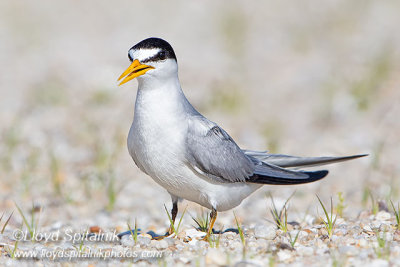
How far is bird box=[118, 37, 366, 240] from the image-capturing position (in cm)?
412

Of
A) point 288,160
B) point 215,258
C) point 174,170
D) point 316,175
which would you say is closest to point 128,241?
point 174,170

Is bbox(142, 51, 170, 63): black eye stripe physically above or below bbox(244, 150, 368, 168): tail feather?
above

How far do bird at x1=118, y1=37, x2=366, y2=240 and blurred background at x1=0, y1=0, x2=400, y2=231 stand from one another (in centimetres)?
129

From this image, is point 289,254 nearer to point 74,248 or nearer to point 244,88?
point 74,248

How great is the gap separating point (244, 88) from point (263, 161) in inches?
197

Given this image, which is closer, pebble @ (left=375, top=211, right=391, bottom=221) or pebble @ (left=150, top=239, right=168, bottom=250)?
pebble @ (left=150, top=239, right=168, bottom=250)

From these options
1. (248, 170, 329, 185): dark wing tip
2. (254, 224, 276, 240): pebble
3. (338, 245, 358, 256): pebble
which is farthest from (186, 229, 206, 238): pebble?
(338, 245, 358, 256): pebble

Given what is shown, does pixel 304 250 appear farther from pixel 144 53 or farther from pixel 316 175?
pixel 144 53

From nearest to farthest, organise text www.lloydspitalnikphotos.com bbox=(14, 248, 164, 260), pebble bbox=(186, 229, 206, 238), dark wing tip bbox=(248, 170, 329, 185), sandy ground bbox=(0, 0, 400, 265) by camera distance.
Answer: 1. text www.lloydspitalnikphotos.com bbox=(14, 248, 164, 260)
2. pebble bbox=(186, 229, 206, 238)
3. dark wing tip bbox=(248, 170, 329, 185)
4. sandy ground bbox=(0, 0, 400, 265)

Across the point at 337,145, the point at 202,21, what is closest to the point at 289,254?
the point at 337,145

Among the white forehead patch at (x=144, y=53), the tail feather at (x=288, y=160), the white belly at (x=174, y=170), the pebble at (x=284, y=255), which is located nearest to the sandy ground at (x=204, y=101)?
the pebble at (x=284, y=255)

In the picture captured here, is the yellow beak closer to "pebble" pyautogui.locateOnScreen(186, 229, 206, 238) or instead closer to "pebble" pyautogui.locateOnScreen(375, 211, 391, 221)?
"pebble" pyautogui.locateOnScreen(186, 229, 206, 238)

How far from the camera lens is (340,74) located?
31.6 ft

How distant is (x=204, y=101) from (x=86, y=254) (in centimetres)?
522
